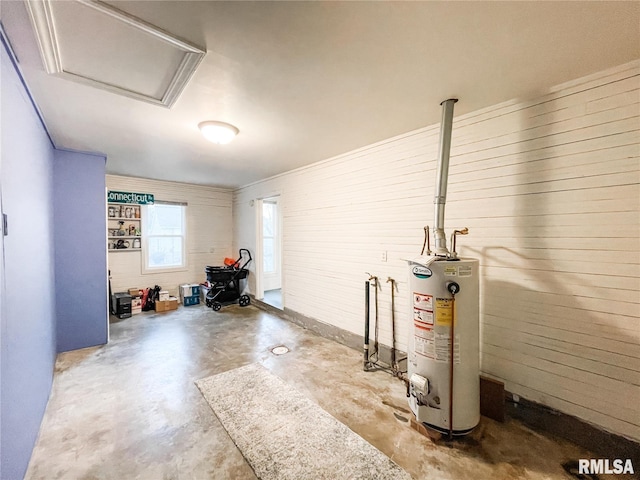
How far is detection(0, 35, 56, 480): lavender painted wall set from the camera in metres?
1.46

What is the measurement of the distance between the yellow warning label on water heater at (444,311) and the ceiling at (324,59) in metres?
1.68

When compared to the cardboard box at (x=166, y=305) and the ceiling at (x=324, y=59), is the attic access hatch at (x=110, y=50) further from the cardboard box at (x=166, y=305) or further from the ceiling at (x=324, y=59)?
the cardboard box at (x=166, y=305)

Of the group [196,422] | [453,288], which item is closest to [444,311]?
[453,288]

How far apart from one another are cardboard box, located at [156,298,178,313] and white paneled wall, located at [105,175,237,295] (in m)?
0.55

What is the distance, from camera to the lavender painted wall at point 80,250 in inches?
137

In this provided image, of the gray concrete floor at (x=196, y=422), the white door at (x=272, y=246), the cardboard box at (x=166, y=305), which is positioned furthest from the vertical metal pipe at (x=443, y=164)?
the cardboard box at (x=166, y=305)

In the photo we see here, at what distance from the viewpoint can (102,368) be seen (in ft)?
10.1

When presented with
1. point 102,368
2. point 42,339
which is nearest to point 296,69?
point 42,339

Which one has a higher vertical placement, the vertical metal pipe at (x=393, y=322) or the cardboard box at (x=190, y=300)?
the vertical metal pipe at (x=393, y=322)

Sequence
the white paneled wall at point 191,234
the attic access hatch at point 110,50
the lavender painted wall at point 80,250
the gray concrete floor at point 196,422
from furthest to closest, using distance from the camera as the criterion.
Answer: the white paneled wall at point 191,234, the lavender painted wall at point 80,250, the gray concrete floor at point 196,422, the attic access hatch at point 110,50

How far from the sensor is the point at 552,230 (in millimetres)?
2090

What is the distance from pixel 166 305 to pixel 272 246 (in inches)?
115

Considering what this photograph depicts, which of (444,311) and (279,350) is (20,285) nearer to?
(279,350)

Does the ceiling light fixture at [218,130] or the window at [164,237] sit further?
the window at [164,237]
